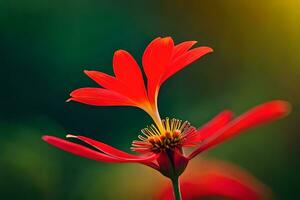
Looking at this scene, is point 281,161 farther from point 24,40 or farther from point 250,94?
point 24,40

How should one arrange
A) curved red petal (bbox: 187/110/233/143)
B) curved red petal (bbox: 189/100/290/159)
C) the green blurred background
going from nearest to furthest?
curved red petal (bbox: 189/100/290/159), curved red petal (bbox: 187/110/233/143), the green blurred background

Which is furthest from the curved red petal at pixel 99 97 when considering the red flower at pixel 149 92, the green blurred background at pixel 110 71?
the green blurred background at pixel 110 71

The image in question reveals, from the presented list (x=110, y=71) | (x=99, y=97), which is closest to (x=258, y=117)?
(x=99, y=97)

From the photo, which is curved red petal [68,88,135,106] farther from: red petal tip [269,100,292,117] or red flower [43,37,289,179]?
red petal tip [269,100,292,117]

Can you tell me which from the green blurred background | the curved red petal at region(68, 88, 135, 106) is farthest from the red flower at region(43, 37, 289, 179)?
the green blurred background

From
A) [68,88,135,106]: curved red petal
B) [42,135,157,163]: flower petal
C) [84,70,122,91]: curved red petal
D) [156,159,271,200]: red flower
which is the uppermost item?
[84,70,122,91]: curved red petal

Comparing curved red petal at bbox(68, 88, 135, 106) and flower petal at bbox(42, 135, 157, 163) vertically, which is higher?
curved red petal at bbox(68, 88, 135, 106)

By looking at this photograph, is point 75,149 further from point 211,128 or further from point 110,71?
point 110,71
